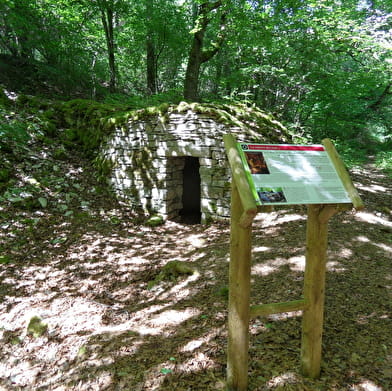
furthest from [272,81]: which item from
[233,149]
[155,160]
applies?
[233,149]

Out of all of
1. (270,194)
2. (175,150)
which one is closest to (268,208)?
(270,194)

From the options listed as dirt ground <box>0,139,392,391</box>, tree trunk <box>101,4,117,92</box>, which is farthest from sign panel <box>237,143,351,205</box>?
tree trunk <box>101,4,117,92</box>

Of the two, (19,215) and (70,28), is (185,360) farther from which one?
(70,28)

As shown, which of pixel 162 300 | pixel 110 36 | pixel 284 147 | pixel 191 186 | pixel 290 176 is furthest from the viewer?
pixel 110 36

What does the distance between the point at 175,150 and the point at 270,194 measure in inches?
184

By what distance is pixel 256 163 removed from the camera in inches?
69.2

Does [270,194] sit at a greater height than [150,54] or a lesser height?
lesser

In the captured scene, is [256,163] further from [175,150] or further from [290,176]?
[175,150]

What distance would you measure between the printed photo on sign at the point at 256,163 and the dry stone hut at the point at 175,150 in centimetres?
402

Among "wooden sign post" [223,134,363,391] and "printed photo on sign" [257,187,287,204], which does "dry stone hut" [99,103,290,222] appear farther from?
"printed photo on sign" [257,187,287,204]

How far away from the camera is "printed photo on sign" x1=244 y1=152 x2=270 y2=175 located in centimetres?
173

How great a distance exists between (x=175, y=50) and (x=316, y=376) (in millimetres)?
10639

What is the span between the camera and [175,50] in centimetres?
1032

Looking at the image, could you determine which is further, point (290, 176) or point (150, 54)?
point (150, 54)
